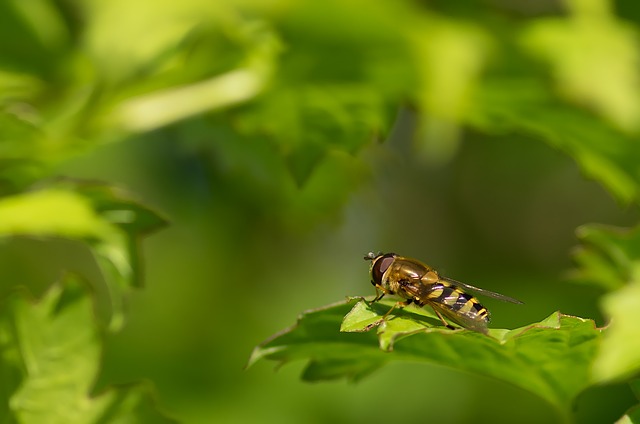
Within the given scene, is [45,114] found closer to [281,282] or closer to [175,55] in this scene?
[175,55]

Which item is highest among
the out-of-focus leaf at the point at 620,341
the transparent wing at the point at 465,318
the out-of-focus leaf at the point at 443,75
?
the out-of-focus leaf at the point at 443,75

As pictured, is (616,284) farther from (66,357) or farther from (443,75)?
(66,357)

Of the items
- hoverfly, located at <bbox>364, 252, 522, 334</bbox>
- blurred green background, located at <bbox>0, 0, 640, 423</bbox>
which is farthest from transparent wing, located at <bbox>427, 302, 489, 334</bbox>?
blurred green background, located at <bbox>0, 0, 640, 423</bbox>

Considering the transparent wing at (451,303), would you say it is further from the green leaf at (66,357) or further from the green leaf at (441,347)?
the green leaf at (66,357)

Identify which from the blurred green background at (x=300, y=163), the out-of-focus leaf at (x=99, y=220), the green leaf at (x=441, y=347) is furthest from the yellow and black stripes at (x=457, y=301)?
the out-of-focus leaf at (x=99, y=220)

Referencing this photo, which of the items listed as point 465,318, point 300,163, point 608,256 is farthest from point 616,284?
point 300,163

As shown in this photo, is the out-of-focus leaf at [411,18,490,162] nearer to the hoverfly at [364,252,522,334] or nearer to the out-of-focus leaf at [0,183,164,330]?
the hoverfly at [364,252,522,334]
